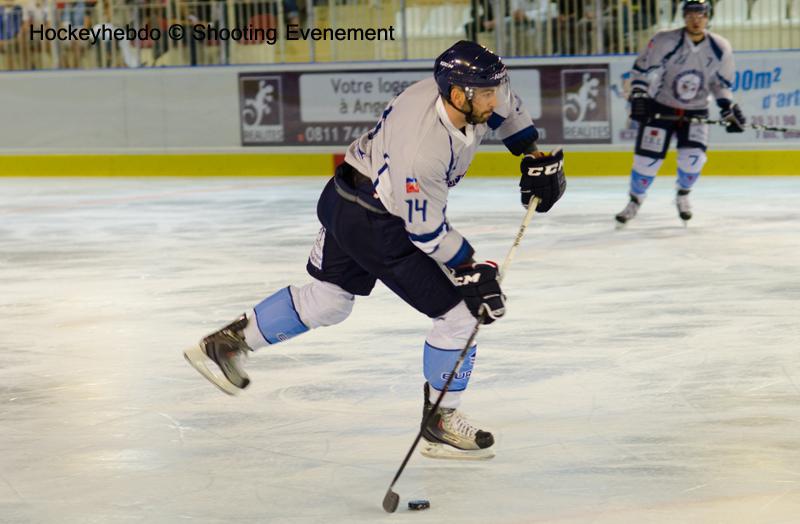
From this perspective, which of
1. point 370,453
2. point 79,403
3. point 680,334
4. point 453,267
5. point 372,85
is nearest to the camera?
point 453,267

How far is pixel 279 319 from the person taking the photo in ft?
13.5

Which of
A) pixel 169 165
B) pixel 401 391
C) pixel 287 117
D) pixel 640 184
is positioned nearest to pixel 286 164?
pixel 287 117

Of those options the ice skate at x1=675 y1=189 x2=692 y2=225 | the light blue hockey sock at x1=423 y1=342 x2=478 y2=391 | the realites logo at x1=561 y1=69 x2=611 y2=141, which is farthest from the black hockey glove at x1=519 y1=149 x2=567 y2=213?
the realites logo at x1=561 y1=69 x2=611 y2=141

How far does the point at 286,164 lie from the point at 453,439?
30.4 ft

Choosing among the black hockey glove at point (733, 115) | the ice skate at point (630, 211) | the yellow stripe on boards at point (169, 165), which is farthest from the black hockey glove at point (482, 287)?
the yellow stripe on boards at point (169, 165)

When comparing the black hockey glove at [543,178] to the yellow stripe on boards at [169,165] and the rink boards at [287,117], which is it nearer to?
the rink boards at [287,117]

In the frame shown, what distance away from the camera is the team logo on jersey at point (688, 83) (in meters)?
8.94

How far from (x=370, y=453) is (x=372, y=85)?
9.00 metres

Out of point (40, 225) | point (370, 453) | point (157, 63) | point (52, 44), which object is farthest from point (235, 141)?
point (370, 453)

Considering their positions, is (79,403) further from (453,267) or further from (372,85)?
(372,85)

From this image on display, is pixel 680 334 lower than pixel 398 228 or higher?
lower

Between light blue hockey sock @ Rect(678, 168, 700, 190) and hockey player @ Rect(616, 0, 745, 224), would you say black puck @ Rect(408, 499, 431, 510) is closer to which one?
hockey player @ Rect(616, 0, 745, 224)

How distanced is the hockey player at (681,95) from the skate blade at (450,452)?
5.19 metres

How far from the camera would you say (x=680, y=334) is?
545 centimetres
